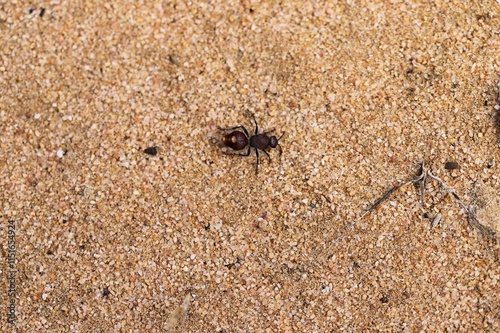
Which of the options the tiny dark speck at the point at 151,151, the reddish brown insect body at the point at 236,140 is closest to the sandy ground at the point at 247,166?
the tiny dark speck at the point at 151,151

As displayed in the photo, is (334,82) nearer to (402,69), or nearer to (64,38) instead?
(402,69)

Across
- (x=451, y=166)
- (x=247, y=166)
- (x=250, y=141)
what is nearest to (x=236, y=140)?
(x=250, y=141)

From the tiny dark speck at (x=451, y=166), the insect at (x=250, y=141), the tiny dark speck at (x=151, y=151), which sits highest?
the tiny dark speck at (x=451, y=166)

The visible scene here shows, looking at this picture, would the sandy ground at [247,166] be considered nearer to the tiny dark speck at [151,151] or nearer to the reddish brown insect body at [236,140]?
the tiny dark speck at [151,151]

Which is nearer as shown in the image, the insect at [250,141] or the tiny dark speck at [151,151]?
the insect at [250,141]

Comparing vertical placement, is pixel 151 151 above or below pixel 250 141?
below

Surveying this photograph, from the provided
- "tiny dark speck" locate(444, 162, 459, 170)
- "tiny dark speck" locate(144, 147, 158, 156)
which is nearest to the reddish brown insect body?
"tiny dark speck" locate(144, 147, 158, 156)

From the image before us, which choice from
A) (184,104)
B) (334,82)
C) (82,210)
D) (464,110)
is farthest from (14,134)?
(464,110)

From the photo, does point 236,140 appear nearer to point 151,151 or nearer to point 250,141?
point 250,141
